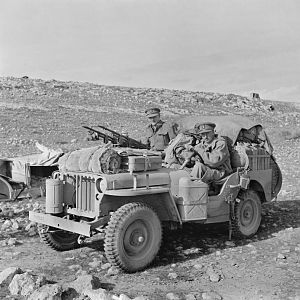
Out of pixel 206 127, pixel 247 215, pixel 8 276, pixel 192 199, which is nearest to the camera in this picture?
pixel 8 276

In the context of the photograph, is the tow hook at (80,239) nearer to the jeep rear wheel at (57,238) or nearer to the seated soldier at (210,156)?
the jeep rear wheel at (57,238)

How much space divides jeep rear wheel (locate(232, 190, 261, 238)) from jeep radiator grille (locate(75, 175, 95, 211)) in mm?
2317

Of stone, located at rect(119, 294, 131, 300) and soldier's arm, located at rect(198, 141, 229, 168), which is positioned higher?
soldier's arm, located at rect(198, 141, 229, 168)

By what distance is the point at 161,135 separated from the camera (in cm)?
884

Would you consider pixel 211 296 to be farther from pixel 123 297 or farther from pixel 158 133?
pixel 158 133

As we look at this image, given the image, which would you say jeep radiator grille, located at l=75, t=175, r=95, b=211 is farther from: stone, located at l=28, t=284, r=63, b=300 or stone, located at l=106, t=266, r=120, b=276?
stone, located at l=28, t=284, r=63, b=300

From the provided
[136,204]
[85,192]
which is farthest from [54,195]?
[136,204]

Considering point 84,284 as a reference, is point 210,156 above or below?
above

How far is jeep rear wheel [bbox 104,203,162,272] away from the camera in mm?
6027

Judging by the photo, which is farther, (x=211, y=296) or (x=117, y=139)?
(x=117, y=139)

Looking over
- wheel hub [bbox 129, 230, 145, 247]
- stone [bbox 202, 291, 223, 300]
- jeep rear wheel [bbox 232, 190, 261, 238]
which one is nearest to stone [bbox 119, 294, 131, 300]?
stone [bbox 202, 291, 223, 300]

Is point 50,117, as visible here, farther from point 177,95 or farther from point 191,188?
point 191,188

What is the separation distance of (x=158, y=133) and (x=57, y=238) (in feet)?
8.75

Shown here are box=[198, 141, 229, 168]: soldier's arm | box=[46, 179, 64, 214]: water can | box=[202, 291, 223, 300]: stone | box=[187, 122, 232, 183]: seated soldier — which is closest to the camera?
box=[202, 291, 223, 300]: stone
